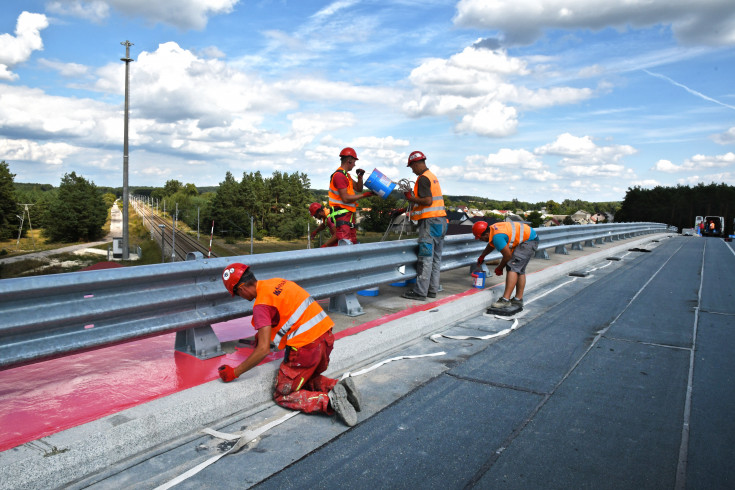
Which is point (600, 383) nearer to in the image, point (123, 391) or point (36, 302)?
point (123, 391)

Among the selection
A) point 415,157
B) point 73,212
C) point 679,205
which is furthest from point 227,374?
point 73,212

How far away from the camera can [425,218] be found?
22.3 feet

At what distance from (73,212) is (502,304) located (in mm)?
107488

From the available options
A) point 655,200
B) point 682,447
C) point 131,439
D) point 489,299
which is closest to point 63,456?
point 131,439

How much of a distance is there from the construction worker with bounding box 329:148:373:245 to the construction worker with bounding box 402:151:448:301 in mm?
767

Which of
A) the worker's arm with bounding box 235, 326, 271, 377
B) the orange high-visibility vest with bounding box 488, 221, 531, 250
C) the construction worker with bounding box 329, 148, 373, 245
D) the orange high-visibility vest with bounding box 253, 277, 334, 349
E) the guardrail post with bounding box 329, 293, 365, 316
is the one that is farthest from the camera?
the orange high-visibility vest with bounding box 488, 221, 531, 250

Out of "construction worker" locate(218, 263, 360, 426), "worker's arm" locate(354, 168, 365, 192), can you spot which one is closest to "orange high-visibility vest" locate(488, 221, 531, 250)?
"worker's arm" locate(354, 168, 365, 192)

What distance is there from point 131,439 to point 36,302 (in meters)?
1.08

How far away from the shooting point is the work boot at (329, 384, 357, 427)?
337 centimetres

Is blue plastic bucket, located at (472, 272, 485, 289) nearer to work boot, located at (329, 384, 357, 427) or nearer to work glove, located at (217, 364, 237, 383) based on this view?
work boot, located at (329, 384, 357, 427)

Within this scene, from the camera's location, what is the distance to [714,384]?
170 inches

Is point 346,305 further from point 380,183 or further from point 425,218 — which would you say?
point 380,183

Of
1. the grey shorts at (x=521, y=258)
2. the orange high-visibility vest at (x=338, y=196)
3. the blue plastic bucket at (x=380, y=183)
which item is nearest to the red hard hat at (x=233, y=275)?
the orange high-visibility vest at (x=338, y=196)

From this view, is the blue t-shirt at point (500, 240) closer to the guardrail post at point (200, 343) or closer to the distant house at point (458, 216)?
the guardrail post at point (200, 343)
